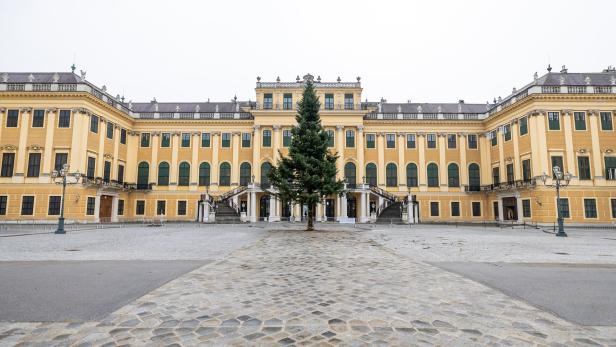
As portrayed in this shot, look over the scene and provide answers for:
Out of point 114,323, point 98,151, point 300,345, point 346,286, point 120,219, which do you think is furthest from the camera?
point 120,219

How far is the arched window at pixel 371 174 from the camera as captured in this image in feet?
135

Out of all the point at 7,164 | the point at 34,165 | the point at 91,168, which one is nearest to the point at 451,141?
the point at 91,168

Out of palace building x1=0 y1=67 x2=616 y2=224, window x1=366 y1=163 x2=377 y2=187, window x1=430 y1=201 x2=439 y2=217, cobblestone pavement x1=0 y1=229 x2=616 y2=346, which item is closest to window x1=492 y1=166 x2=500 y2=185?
palace building x1=0 y1=67 x2=616 y2=224

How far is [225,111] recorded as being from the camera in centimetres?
4488

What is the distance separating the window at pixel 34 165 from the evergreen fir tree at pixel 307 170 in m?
25.7

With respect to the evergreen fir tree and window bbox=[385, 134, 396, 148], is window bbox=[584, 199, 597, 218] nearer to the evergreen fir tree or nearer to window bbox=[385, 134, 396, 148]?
window bbox=[385, 134, 396, 148]

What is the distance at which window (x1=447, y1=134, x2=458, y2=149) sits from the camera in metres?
42.0

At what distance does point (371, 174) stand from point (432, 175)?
25.1 ft

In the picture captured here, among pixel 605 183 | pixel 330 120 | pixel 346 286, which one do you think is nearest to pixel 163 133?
pixel 330 120

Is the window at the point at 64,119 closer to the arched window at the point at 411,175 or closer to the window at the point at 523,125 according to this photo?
the arched window at the point at 411,175

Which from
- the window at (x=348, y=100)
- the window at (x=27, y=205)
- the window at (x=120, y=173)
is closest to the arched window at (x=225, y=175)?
the window at (x=120, y=173)

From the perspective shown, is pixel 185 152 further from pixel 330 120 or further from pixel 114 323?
pixel 114 323

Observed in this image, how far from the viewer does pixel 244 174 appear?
4162 centimetres

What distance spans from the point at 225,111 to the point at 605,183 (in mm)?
42814
